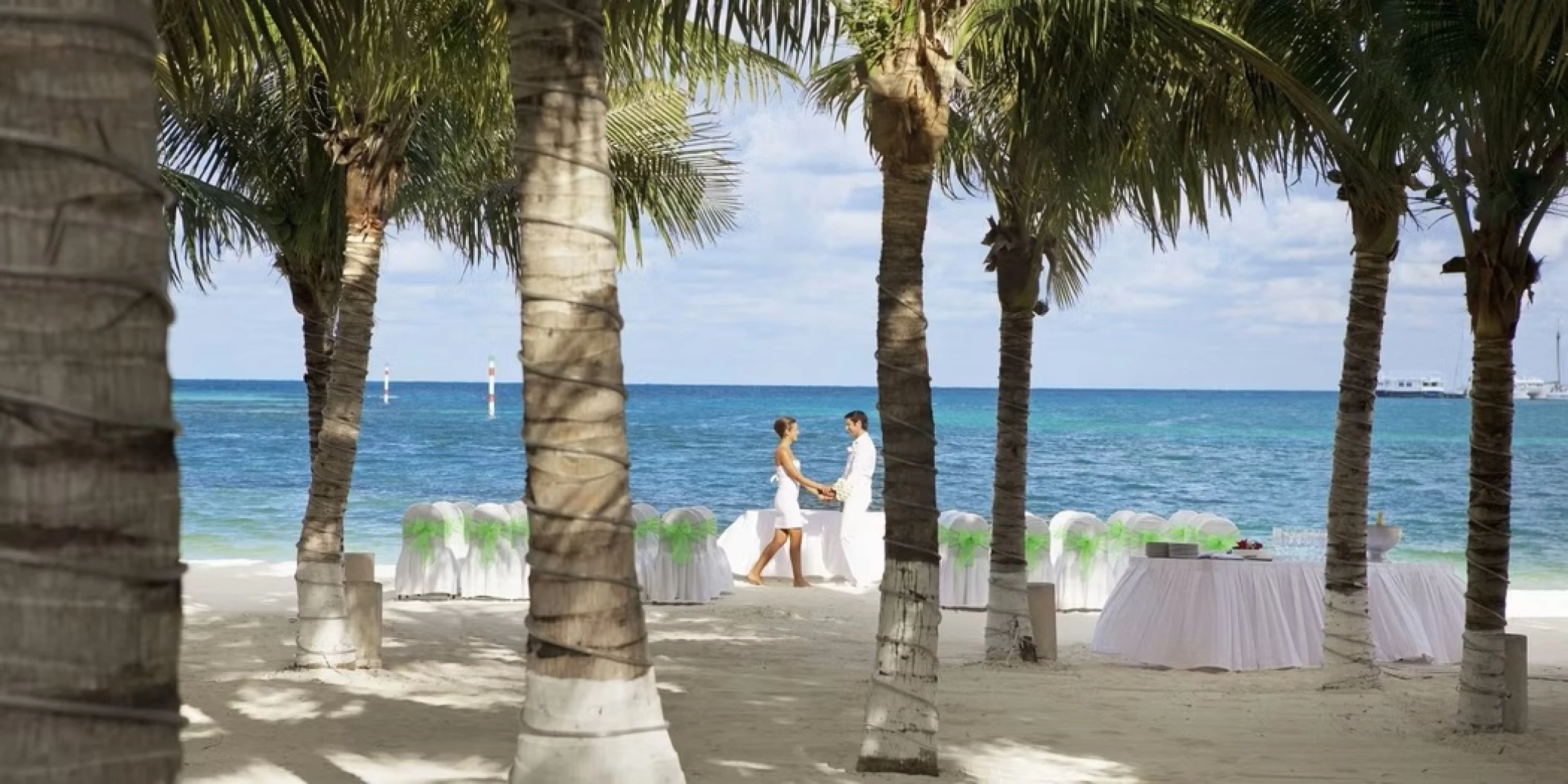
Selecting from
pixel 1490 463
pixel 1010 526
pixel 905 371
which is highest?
pixel 905 371

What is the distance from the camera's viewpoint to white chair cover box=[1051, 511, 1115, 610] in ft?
45.1

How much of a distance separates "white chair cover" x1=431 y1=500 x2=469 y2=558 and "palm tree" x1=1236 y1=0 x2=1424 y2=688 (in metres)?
7.52

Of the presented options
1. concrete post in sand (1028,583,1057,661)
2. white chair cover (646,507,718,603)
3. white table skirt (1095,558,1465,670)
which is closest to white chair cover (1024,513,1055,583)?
white chair cover (646,507,718,603)

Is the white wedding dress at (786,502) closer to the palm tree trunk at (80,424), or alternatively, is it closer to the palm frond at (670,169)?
the palm frond at (670,169)

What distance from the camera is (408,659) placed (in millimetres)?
9836

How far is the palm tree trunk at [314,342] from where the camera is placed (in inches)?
475

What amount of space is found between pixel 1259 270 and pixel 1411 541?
44735mm

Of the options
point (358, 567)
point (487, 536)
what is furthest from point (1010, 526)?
point (487, 536)

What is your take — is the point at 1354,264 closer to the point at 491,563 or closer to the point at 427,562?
the point at 491,563

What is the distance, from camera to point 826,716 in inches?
308

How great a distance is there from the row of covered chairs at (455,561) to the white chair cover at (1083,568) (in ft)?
15.2

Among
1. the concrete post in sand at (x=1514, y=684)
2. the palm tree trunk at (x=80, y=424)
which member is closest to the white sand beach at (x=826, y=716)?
the concrete post in sand at (x=1514, y=684)

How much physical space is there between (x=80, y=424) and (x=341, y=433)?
7.77 meters

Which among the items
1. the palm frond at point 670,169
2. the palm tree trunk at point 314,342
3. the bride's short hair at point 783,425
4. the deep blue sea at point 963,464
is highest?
the palm frond at point 670,169
